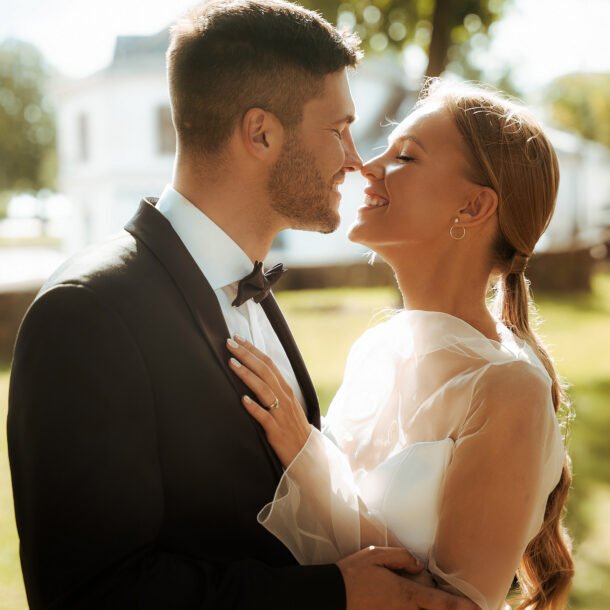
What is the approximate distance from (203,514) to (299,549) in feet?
1.22

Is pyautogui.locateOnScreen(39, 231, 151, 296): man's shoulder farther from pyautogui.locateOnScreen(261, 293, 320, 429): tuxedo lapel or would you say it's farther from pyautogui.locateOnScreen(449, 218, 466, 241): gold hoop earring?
pyautogui.locateOnScreen(449, 218, 466, 241): gold hoop earring

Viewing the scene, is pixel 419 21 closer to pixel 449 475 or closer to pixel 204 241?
pixel 204 241

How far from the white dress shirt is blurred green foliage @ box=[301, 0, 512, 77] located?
6508 mm

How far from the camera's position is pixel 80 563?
71.8 inches

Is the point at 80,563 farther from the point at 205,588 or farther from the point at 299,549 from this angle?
the point at 299,549

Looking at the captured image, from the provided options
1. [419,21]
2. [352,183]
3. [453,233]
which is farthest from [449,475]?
[352,183]

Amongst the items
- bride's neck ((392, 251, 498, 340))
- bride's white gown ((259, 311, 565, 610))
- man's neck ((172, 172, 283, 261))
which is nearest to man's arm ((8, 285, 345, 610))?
bride's white gown ((259, 311, 565, 610))

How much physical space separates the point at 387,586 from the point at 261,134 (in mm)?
1436

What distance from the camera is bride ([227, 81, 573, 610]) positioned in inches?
89.2

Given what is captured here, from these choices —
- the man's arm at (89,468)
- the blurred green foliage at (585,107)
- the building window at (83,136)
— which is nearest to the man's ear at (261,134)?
the man's arm at (89,468)

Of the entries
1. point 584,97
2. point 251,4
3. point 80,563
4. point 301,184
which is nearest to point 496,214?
point 301,184

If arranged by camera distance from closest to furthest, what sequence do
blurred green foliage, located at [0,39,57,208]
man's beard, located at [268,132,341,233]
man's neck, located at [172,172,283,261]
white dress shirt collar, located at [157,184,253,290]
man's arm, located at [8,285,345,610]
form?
man's arm, located at [8,285,345,610]
white dress shirt collar, located at [157,184,253,290]
man's neck, located at [172,172,283,261]
man's beard, located at [268,132,341,233]
blurred green foliage, located at [0,39,57,208]

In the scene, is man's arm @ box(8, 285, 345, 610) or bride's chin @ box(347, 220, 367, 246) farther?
bride's chin @ box(347, 220, 367, 246)

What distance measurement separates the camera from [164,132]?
26141 mm
